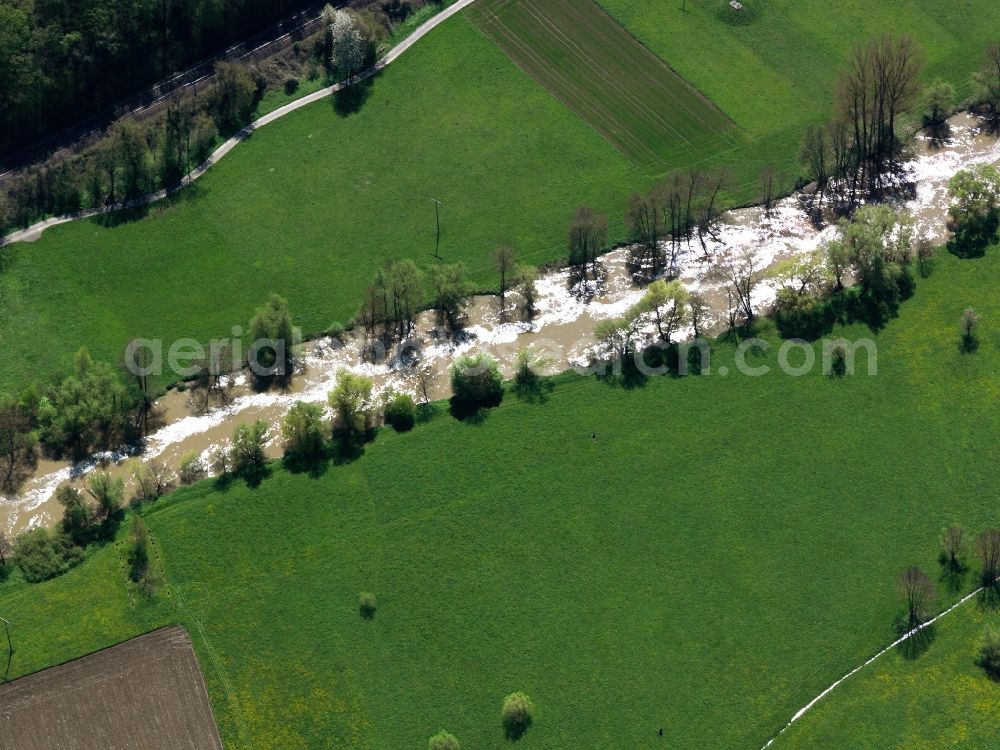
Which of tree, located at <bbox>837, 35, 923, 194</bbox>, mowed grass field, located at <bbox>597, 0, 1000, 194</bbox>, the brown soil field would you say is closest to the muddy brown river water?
tree, located at <bbox>837, 35, 923, 194</bbox>

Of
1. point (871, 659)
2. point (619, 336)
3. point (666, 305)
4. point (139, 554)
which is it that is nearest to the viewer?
point (871, 659)

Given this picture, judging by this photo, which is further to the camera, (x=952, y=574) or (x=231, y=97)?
(x=231, y=97)

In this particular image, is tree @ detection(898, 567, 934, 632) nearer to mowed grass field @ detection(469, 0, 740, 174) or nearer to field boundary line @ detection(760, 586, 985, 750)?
field boundary line @ detection(760, 586, 985, 750)

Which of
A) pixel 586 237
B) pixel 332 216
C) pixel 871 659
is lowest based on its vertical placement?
pixel 871 659

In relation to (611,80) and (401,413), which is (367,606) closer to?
(401,413)

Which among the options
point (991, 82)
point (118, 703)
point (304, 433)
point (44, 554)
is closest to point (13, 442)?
point (44, 554)

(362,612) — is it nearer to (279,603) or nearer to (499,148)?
(279,603)

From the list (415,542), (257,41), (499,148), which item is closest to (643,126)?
(499,148)

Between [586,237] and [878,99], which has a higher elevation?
[878,99]
